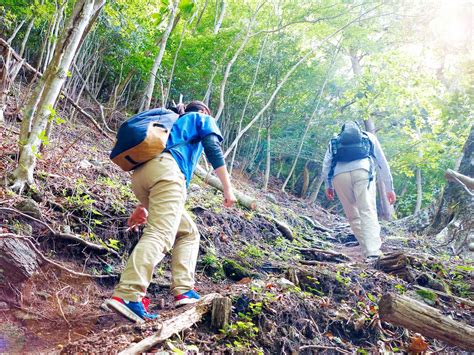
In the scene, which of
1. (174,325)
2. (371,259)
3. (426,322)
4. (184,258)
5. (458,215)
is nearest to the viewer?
(174,325)

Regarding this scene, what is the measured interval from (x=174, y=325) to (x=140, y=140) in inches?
48.8

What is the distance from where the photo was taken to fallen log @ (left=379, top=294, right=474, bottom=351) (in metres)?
2.38

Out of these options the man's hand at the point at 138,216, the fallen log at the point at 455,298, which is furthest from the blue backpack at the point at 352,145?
the man's hand at the point at 138,216

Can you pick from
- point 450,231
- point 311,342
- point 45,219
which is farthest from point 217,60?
point 311,342

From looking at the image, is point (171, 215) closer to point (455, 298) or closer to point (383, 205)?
point (455, 298)

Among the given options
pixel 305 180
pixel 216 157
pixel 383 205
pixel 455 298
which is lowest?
pixel 383 205

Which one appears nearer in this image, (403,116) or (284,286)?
(284,286)

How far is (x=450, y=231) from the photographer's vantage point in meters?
7.02

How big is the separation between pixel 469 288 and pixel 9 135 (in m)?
5.48

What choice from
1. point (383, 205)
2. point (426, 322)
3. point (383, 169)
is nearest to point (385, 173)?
point (383, 169)

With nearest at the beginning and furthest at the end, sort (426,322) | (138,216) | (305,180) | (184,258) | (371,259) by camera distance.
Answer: (426,322) → (184,258) → (138,216) → (371,259) → (305,180)

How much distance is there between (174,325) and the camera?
2166 millimetres

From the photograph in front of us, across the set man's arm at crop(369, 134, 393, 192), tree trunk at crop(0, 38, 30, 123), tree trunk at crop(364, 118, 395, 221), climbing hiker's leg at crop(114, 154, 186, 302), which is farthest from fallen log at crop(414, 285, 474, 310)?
tree trunk at crop(364, 118, 395, 221)

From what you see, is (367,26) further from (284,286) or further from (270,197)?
(284,286)
